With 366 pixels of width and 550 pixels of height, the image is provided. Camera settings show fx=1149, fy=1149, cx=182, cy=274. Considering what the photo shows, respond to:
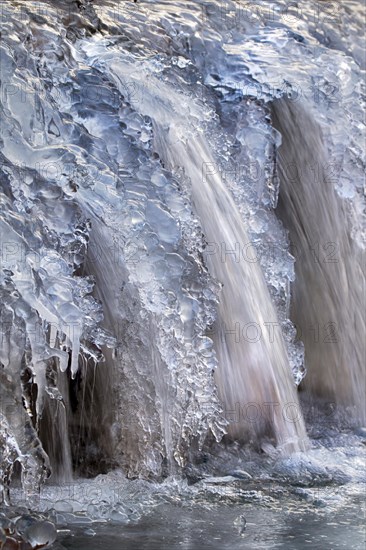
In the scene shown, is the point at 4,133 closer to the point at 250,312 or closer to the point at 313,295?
the point at 250,312

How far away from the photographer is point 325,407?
176 inches

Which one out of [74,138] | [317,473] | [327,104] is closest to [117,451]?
[317,473]

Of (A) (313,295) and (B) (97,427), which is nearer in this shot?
(B) (97,427)

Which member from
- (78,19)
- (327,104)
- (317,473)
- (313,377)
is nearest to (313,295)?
(313,377)

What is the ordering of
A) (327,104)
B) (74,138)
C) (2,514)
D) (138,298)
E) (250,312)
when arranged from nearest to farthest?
(2,514)
(74,138)
(138,298)
(250,312)
(327,104)

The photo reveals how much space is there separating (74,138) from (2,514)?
3.49ft

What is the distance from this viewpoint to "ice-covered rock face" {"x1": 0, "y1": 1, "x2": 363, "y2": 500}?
299 centimetres

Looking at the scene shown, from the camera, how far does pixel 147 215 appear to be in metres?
3.19

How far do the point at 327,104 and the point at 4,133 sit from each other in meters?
1.67

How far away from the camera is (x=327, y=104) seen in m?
4.30

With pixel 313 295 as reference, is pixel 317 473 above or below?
below

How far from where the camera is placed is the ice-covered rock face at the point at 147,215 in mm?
2986

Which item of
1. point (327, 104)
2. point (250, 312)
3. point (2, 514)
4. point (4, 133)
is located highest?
point (327, 104)

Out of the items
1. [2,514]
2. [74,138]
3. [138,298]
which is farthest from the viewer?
[138,298]
